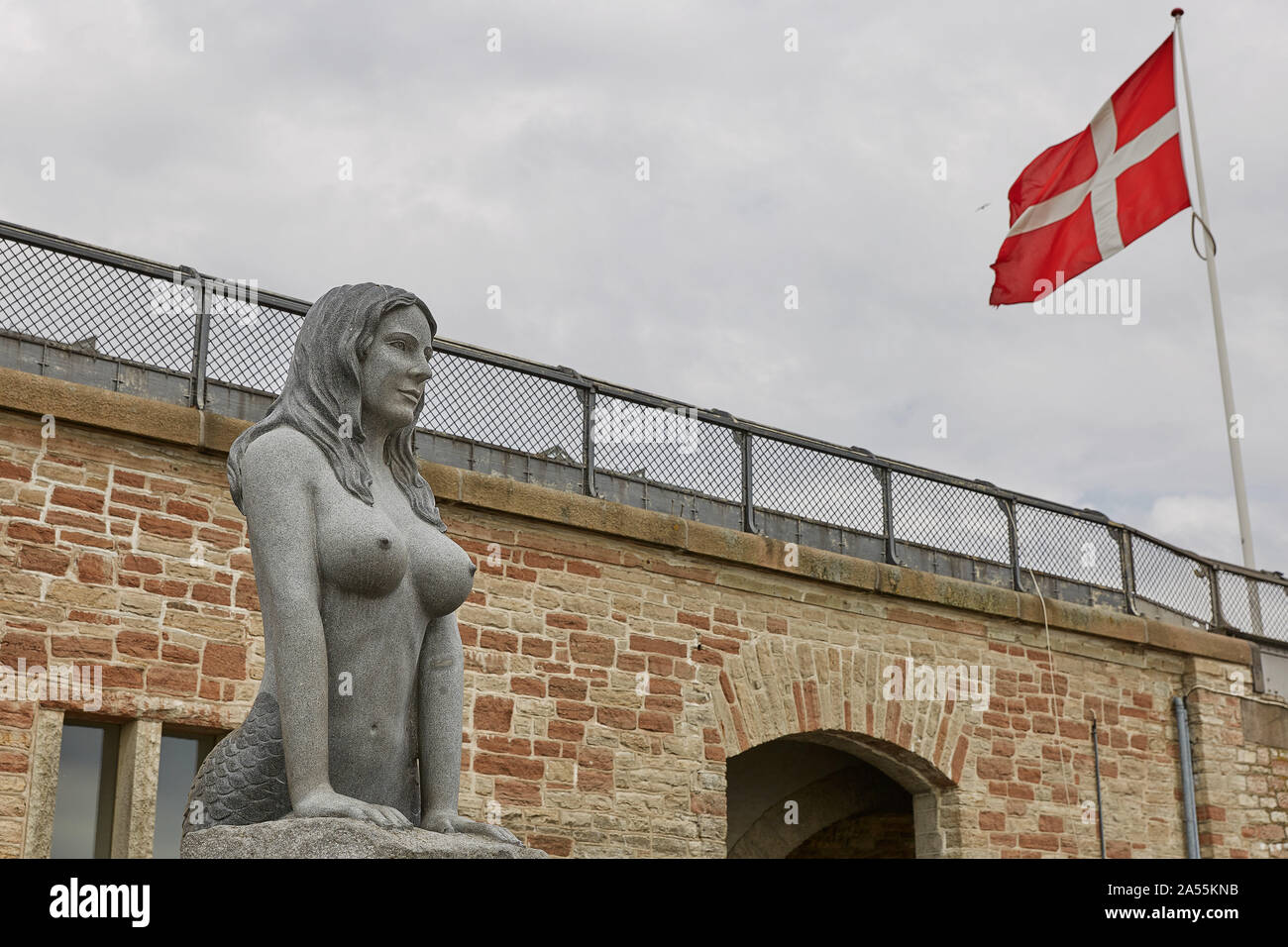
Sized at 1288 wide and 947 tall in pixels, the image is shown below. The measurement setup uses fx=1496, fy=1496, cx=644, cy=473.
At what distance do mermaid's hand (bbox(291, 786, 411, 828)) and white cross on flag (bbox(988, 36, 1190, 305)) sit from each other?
11.4 m

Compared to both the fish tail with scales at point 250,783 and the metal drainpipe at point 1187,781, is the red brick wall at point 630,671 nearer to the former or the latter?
the metal drainpipe at point 1187,781

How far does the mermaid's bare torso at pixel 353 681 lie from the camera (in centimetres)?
336

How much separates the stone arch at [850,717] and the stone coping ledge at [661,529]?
1.72 feet

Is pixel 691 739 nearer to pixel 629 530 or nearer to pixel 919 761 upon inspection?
pixel 629 530

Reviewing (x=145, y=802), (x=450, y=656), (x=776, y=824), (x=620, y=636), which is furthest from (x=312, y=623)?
(x=776, y=824)

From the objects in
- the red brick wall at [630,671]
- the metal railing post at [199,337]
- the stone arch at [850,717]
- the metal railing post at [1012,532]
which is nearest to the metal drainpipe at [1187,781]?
the red brick wall at [630,671]

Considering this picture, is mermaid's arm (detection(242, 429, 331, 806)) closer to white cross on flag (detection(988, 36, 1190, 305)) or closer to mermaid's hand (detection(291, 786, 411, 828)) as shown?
mermaid's hand (detection(291, 786, 411, 828))

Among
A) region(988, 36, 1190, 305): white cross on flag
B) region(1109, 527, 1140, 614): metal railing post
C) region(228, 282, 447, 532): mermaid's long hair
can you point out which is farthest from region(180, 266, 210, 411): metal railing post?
region(1109, 527, 1140, 614): metal railing post

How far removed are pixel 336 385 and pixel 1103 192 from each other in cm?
1150

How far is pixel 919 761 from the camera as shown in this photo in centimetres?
1145

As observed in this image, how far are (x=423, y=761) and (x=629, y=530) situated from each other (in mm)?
6722
